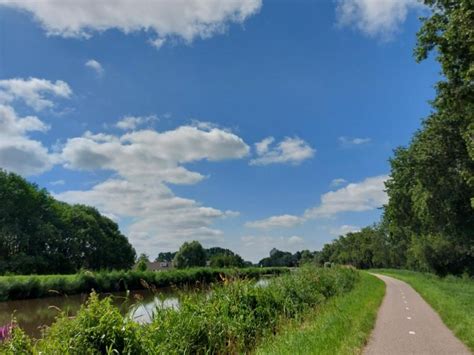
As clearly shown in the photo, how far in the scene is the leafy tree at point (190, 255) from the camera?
4830 inches

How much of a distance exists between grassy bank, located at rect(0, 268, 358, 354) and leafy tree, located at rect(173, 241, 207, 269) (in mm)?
106010

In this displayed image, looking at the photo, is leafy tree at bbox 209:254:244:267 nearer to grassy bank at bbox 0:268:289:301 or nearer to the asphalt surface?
grassy bank at bbox 0:268:289:301

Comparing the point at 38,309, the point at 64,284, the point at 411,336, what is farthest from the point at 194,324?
the point at 64,284

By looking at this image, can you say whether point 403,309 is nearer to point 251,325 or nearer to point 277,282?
point 277,282

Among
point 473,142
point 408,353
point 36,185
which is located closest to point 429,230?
point 473,142

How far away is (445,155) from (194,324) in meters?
23.9

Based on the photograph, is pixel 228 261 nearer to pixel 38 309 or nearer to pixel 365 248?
pixel 38 309

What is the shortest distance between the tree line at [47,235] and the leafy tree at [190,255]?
1173 inches

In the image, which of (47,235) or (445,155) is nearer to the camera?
(445,155)

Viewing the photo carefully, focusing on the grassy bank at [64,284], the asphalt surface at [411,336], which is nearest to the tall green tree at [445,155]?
the asphalt surface at [411,336]

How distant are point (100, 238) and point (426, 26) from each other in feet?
248

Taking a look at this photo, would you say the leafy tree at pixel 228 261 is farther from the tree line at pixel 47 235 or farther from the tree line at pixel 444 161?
the tree line at pixel 47 235

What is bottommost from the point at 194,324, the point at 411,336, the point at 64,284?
the point at 411,336

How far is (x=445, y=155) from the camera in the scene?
28.5 m
